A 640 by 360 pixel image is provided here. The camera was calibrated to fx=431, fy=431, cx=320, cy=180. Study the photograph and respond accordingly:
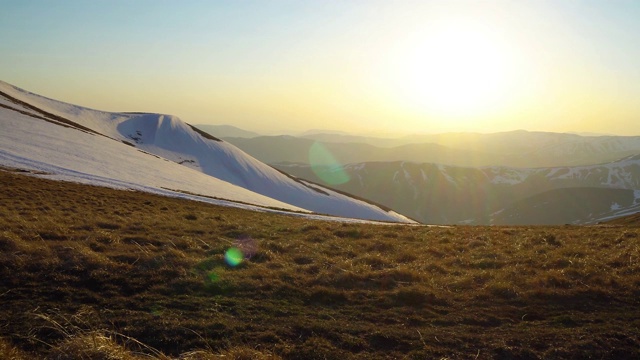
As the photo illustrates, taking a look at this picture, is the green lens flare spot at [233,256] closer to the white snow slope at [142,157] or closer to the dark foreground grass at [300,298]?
the dark foreground grass at [300,298]

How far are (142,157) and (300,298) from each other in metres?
73.3

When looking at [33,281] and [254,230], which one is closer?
[33,281]

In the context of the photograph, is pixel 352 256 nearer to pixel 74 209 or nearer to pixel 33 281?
pixel 33 281

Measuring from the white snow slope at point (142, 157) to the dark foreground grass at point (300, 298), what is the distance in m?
33.6

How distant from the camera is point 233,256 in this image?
14555mm

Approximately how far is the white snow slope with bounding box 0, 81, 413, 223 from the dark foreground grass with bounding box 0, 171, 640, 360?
33.6m

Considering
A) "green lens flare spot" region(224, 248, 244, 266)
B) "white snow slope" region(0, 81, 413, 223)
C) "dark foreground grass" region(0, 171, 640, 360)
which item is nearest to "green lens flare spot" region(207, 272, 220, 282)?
"dark foreground grass" region(0, 171, 640, 360)

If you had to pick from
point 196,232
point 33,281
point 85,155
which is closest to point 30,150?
point 85,155

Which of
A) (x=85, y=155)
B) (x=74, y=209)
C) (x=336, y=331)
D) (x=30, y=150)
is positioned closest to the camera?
(x=336, y=331)

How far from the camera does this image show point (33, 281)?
34.5 ft

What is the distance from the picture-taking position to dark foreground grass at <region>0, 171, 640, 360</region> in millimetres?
7949

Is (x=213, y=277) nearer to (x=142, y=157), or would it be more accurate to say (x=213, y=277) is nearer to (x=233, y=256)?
(x=233, y=256)

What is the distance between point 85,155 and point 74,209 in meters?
Result: 41.8

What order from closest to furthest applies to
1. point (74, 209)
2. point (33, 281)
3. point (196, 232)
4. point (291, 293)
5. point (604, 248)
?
1. point (33, 281)
2. point (291, 293)
3. point (604, 248)
4. point (196, 232)
5. point (74, 209)
